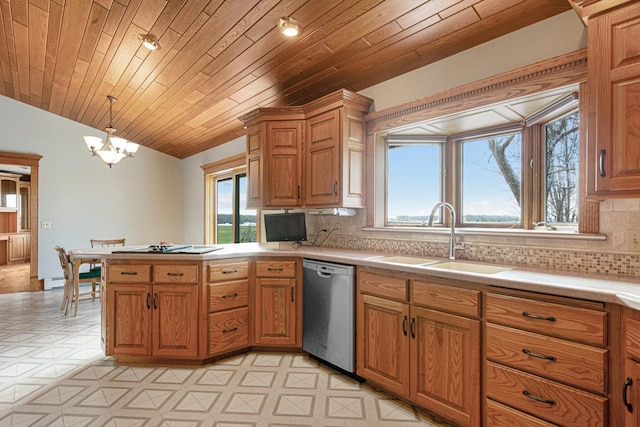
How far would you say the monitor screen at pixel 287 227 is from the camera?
350 centimetres

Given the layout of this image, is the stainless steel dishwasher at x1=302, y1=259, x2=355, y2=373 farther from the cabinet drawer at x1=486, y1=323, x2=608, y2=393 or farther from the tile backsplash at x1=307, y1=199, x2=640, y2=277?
the cabinet drawer at x1=486, y1=323, x2=608, y2=393

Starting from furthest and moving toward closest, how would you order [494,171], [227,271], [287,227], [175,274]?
1. [287,227]
2. [227,271]
3. [175,274]
4. [494,171]

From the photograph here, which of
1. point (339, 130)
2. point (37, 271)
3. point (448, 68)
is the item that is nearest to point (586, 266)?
point (448, 68)

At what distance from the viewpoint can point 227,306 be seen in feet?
9.25

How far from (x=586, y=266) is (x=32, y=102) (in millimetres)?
7058

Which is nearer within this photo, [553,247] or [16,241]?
[553,247]

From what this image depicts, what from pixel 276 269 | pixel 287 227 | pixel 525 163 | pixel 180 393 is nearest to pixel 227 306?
pixel 276 269

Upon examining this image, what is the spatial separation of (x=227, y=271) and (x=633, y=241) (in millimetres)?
2678

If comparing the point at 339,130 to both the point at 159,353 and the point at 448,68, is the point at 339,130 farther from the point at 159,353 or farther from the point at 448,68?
the point at 159,353

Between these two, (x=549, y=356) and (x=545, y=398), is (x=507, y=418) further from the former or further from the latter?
(x=549, y=356)

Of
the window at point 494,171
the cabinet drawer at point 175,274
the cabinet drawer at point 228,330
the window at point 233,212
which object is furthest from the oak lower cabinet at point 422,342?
the window at point 233,212

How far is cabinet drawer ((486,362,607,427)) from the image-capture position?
4.53ft

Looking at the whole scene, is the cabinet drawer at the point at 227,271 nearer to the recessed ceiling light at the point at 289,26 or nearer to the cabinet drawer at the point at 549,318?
the recessed ceiling light at the point at 289,26

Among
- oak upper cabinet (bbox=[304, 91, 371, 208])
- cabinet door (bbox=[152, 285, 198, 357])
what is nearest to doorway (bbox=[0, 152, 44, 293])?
cabinet door (bbox=[152, 285, 198, 357])
